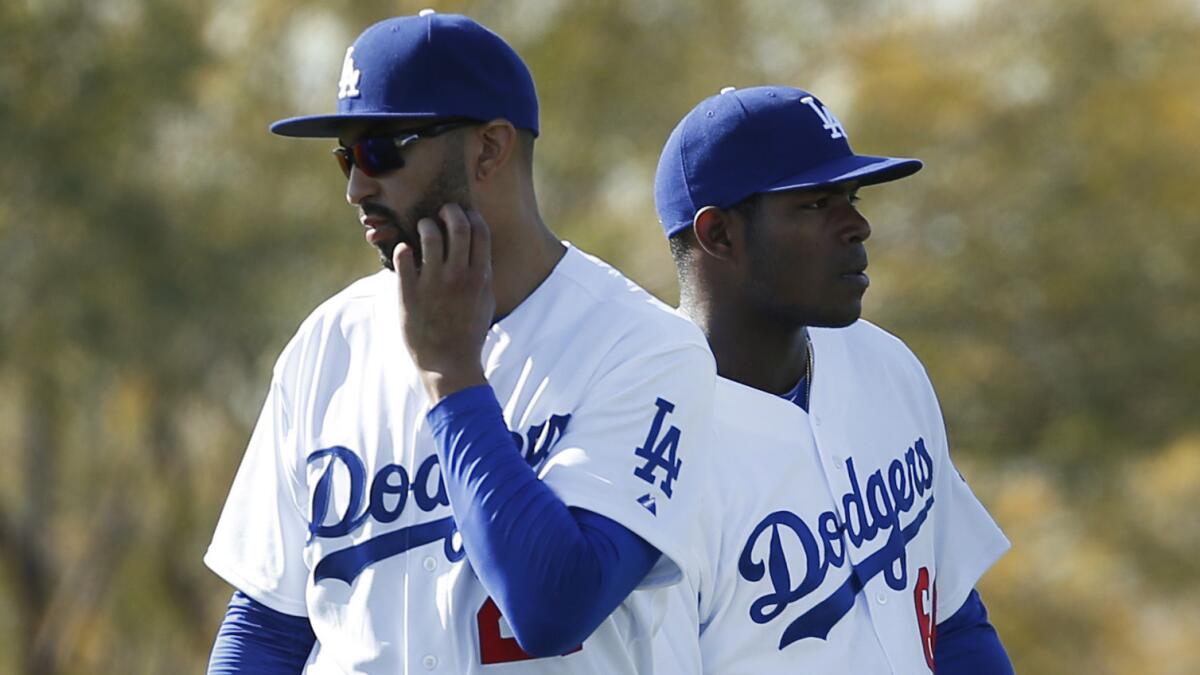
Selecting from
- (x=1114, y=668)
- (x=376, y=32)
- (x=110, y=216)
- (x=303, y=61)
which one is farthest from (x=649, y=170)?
(x=376, y=32)

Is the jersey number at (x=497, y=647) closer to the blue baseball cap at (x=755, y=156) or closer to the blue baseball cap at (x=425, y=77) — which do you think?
the blue baseball cap at (x=425, y=77)

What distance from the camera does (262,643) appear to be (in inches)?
102

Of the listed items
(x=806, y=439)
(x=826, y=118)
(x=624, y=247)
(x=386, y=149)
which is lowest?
(x=806, y=439)

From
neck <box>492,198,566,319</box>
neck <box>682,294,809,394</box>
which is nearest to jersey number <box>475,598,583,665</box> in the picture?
neck <box>492,198,566,319</box>

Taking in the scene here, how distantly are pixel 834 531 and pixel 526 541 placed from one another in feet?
2.94

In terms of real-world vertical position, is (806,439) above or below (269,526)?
above

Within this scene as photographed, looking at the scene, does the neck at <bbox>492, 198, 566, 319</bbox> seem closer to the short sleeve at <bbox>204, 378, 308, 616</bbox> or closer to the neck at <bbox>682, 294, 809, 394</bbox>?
the short sleeve at <bbox>204, 378, 308, 616</bbox>

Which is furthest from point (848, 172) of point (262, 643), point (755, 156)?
point (262, 643)

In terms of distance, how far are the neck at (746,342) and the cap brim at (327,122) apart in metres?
0.84

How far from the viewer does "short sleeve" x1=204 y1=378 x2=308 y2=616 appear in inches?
101

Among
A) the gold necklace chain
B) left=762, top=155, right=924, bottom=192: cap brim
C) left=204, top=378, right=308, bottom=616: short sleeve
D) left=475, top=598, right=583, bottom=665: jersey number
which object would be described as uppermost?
left=762, top=155, right=924, bottom=192: cap brim

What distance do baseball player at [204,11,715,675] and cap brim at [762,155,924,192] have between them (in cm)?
55

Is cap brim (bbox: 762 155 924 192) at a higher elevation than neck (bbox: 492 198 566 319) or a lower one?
higher

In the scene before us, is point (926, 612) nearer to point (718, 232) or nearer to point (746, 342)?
point (746, 342)
